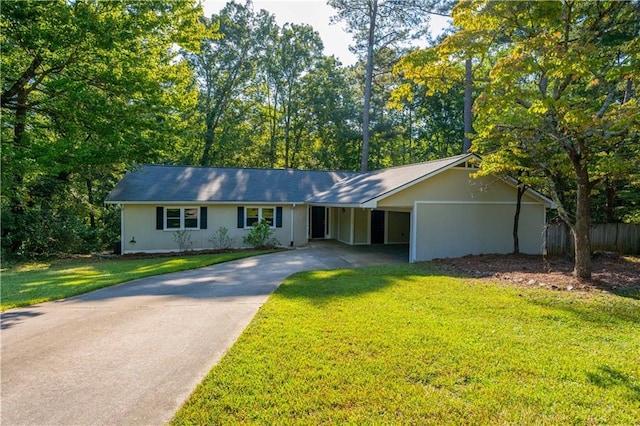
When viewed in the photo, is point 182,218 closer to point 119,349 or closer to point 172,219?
point 172,219

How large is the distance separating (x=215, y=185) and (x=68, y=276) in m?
8.34

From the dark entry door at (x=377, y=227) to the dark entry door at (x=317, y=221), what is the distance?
3.09 meters

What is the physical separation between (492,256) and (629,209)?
30.0 ft

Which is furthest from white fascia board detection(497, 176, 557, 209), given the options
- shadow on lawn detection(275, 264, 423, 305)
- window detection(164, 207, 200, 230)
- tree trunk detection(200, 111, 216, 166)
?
tree trunk detection(200, 111, 216, 166)

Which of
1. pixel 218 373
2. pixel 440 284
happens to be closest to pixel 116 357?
pixel 218 373

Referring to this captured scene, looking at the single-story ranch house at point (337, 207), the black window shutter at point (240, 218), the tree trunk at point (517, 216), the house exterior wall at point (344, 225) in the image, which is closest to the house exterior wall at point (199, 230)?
the single-story ranch house at point (337, 207)

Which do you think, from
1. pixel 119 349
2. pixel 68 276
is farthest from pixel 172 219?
pixel 119 349

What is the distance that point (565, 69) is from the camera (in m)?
7.31

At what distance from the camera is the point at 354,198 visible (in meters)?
13.7

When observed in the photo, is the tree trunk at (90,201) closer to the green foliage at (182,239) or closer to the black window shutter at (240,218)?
the green foliage at (182,239)

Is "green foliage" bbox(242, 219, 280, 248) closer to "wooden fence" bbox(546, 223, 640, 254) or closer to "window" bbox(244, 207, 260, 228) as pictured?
"window" bbox(244, 207, 260, 228)

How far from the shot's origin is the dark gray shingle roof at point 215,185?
1611 cm

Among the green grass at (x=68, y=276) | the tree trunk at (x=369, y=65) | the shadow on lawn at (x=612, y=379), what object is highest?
the tree trunk at (x=369, y=65)

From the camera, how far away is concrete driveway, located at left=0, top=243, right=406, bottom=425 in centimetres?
340
